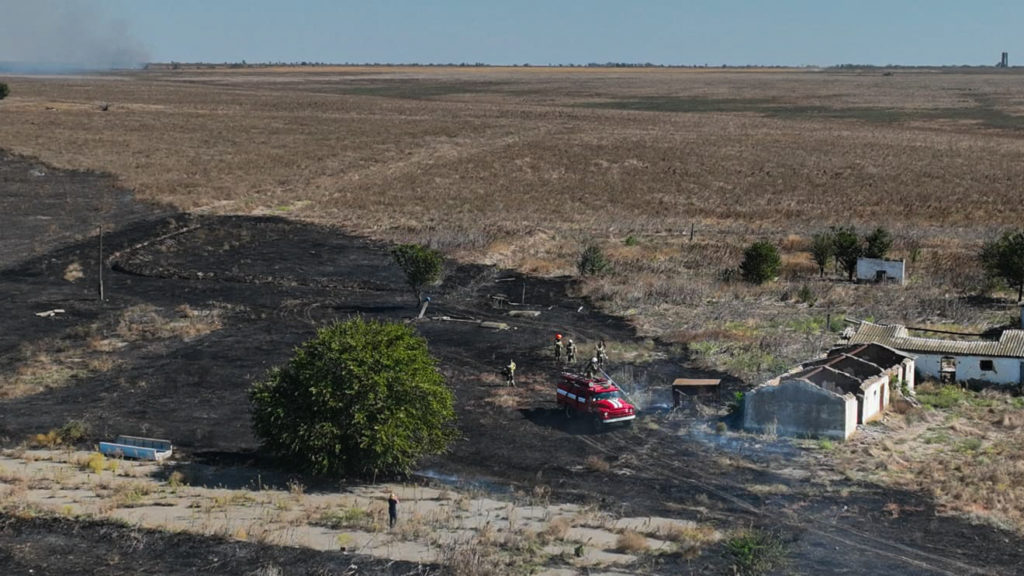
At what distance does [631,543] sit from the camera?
77.8ft

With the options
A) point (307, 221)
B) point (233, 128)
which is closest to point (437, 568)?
point (307, 221)

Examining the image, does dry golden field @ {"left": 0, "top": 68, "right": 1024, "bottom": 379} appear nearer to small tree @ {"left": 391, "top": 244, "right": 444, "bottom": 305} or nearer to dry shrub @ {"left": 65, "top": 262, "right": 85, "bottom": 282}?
small tree @ {"left": 391, "top": 244, "right": 444, "bottom": 305}

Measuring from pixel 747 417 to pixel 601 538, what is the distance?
8686 mm

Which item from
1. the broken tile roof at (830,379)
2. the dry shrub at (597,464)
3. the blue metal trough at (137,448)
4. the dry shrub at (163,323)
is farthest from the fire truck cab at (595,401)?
the dry shrub at (163,323)

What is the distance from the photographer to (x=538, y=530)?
80.4 feet

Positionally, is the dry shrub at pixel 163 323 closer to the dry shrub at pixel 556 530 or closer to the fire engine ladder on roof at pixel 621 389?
the fire engine ladder on roof at pixel 621 389

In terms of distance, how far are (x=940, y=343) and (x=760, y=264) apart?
13825 mm

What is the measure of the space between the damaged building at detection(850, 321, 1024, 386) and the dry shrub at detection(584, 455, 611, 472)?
12170 millimetres

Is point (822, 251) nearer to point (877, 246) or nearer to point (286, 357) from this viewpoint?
point (877, 246)

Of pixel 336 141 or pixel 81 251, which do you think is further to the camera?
pixel 336 141

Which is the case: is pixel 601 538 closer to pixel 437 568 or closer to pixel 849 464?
pixel 437 568

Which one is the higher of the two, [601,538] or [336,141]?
[336,141]

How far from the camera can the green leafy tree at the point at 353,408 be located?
1067 inches

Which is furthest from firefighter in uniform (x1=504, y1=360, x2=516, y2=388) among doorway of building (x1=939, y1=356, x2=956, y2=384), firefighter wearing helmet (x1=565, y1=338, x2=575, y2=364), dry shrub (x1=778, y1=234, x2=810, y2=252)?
dry shrub (x1=778, y1=234, x2=810, y2=252)
